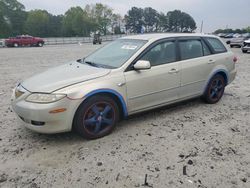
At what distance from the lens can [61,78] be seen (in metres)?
3.17

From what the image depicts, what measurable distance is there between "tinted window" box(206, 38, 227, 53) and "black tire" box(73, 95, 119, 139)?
8.66 feet

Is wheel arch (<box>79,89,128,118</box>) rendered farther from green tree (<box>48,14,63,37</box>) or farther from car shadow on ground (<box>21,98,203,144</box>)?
green tree (<box>48,14,63,37</box>)

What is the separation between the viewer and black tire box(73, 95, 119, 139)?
3.06 meters

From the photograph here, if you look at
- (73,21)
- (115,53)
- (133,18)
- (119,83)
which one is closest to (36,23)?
(73,21)

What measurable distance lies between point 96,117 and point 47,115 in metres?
0.71

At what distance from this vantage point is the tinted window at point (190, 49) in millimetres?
4110

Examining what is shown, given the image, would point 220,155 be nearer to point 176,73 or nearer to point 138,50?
point 176,73

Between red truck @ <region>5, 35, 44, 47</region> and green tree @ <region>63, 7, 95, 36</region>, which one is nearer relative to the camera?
red truck @ <region>5, 35, 44, 47</region>

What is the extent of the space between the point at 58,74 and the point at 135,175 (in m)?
1.91

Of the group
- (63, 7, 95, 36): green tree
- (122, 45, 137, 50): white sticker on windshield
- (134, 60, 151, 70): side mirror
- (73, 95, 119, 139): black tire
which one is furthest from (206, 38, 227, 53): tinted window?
(63, 7, 95, 36): green tree

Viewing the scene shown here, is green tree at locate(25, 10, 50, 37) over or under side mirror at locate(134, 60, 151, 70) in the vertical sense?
over

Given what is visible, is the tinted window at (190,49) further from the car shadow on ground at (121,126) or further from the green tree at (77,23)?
the green tree at (77,23)

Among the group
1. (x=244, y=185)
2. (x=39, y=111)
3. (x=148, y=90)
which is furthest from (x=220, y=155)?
(x=39, y=111)

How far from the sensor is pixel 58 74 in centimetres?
339
